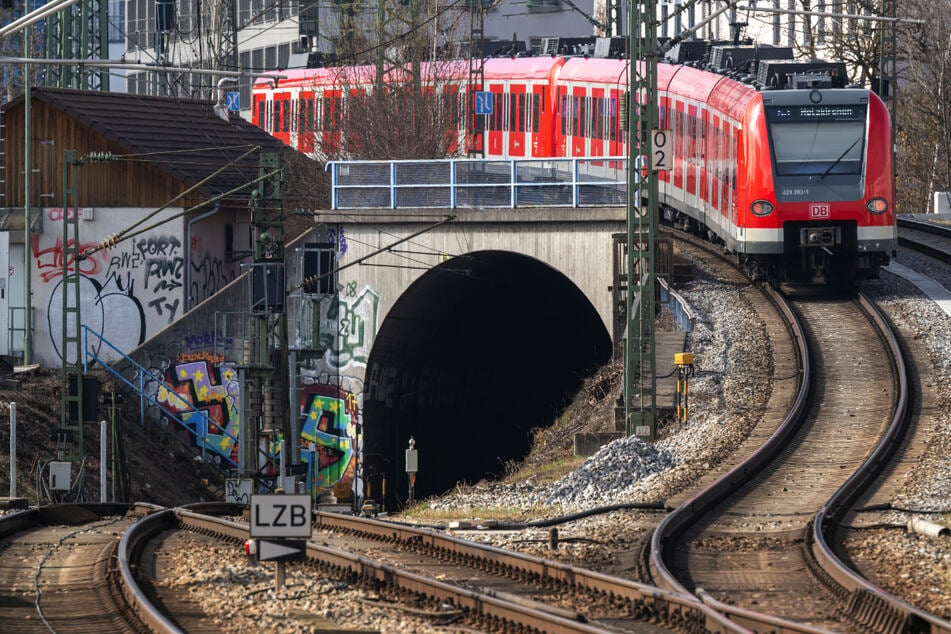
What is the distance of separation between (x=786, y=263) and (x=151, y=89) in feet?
169

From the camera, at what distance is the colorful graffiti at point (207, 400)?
36.4 meters

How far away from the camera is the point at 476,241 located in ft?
110

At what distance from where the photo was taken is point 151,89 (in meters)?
77.2

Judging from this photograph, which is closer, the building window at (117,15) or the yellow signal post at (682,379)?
the yellow signal post at (682,379)

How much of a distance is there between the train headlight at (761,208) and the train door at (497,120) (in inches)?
630

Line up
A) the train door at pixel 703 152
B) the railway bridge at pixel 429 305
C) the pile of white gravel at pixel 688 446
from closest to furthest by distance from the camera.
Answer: the pile of white gravel at pixel 688 446 → the railway bridge at pixel 429 305 → the train door at pixel 703 152

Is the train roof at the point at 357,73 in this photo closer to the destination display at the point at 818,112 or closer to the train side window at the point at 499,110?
the train side window at the point at 499,110

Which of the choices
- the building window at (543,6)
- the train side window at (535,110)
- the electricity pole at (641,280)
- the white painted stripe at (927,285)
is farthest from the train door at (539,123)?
the building window at (543,6)

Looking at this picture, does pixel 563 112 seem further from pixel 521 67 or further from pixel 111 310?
pixel 111 310

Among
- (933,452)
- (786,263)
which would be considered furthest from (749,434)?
(786,263)

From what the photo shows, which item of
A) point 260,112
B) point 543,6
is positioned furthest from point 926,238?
point 543,6

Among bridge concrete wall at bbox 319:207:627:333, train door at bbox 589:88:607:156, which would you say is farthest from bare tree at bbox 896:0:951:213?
bridge concrete wall at bbox 319:207:627:333

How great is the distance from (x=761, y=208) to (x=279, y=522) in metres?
17.4

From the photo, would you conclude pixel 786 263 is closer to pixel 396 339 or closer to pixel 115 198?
pixel 396 339
